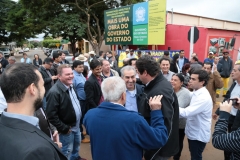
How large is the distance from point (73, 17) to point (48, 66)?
45.5 ft

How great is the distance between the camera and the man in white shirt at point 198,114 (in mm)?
2395

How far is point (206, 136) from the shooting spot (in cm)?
249

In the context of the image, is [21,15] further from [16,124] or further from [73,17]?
[16,124]

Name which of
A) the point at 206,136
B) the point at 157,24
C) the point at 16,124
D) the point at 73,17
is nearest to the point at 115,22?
the point at 157,24

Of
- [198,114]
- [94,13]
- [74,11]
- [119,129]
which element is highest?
[74,11]

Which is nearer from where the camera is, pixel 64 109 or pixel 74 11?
pixel 64 109

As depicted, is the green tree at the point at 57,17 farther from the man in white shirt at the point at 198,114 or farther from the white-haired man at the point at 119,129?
the white-haired man at the point at 119,129

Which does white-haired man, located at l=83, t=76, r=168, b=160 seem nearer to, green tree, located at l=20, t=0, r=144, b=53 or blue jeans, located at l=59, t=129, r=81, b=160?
blue jeans, located at l=59, t=129, r=81, b=160

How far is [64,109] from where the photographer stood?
2.62 m

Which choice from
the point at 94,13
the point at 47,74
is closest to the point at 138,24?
the point at 47,74

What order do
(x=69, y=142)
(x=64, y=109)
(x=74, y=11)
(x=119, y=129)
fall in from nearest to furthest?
(x=119, y=129) → (x=64, y=109) → (x=69, y=142) → (x=74, y=11)

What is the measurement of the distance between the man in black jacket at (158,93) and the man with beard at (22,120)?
1.06m

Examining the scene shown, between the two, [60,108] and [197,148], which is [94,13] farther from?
[197,148]

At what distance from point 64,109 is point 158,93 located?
1.49 metres
